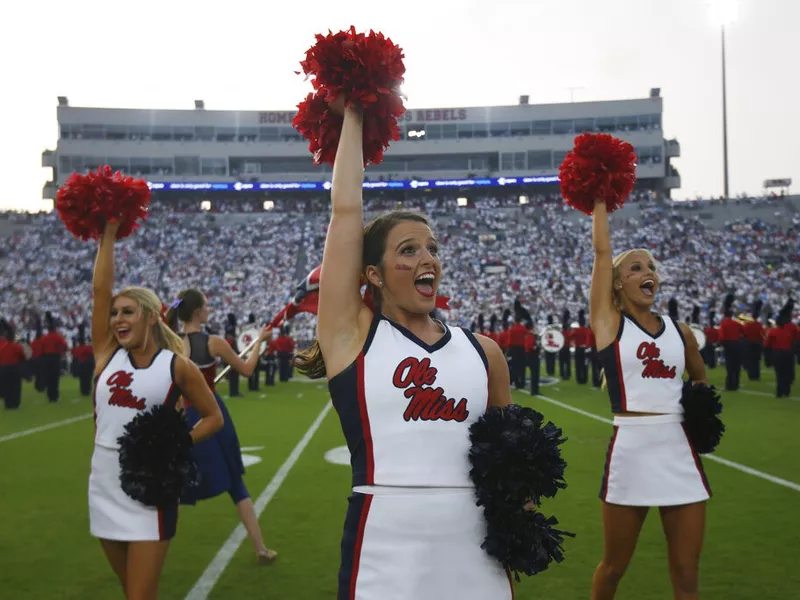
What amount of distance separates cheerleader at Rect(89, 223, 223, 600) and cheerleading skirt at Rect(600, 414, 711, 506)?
→ 183cm

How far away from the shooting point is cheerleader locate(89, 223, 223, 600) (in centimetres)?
305

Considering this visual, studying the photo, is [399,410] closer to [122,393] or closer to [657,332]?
[122,393]

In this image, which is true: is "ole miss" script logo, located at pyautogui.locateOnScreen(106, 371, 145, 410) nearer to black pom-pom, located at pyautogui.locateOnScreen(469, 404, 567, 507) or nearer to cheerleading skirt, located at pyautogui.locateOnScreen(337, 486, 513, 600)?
cheerleading skirt, located at pyautogui.locateOnScreen(337, 486, 513, 600)

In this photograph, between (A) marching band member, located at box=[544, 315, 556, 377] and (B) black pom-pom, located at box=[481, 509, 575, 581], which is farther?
(A) marching band member, located at box=[544, 315, 556, 377]

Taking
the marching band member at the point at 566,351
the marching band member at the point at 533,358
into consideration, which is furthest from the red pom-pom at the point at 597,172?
the marching band member at the point at 566,351

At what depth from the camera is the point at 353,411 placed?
1.92 metres

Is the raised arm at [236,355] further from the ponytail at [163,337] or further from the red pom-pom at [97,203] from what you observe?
the red pom-pom at [97,203]

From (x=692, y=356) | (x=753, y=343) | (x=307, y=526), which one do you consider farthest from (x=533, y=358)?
(x=692, y=356)

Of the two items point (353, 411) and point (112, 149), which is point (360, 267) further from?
point (112, 149)

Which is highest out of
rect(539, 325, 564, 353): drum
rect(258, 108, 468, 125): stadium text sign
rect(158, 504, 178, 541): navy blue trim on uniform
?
rect(258, 108, 468, 125): stadium text sign

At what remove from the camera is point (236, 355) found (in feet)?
17.5

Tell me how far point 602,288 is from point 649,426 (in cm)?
Result: 67

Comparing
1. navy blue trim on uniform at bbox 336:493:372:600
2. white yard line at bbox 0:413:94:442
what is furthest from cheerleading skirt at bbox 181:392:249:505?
white yard line at bbox 0:413:94:442

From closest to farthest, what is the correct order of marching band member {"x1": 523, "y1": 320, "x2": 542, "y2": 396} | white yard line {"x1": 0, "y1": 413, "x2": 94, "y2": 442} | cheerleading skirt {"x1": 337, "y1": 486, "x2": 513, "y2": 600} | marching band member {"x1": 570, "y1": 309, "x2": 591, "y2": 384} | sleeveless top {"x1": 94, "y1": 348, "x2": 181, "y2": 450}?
cheerleading skirt {"x1": 337, "y1": 486, "x2": 513, "y2": 600}
sleeveless top {"x1": 94, "y1": 348, "x2": 181, "y2": 450}
white yard line {"x1": 0, "y1": 413, "x2": 94, "y2": 442}
marching band member {"x1": 523, "y1": 320, "x2": 542, "y2": 396}
marching band member {"x1": 570, "y1": 309, "x2": 591, "y2": 384}
